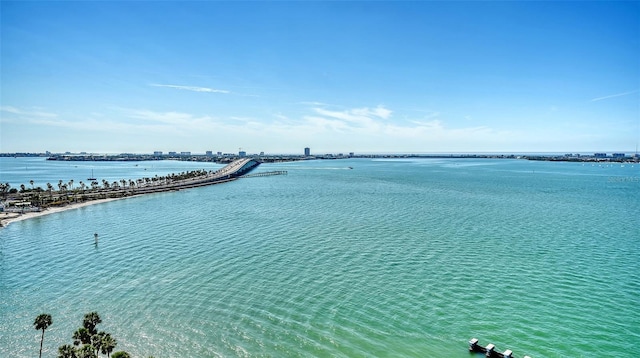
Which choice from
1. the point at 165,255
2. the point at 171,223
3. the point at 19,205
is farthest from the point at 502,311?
the point at 19,205

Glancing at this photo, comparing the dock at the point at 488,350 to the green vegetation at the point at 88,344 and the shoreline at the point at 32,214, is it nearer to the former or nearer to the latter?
the green vegetation at the point at 88,344

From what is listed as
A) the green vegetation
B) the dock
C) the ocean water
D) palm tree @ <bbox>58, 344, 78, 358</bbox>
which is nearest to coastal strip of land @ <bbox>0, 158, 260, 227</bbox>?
the ocean water

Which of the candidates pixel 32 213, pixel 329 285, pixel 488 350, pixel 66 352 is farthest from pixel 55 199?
pixel 488 350

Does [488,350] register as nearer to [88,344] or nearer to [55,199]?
[88,344]

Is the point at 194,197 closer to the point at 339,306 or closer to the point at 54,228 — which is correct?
the point at 54,228

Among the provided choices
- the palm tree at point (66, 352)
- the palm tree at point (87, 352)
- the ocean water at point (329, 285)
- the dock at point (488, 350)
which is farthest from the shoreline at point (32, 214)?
the dock at point (488, 350)
